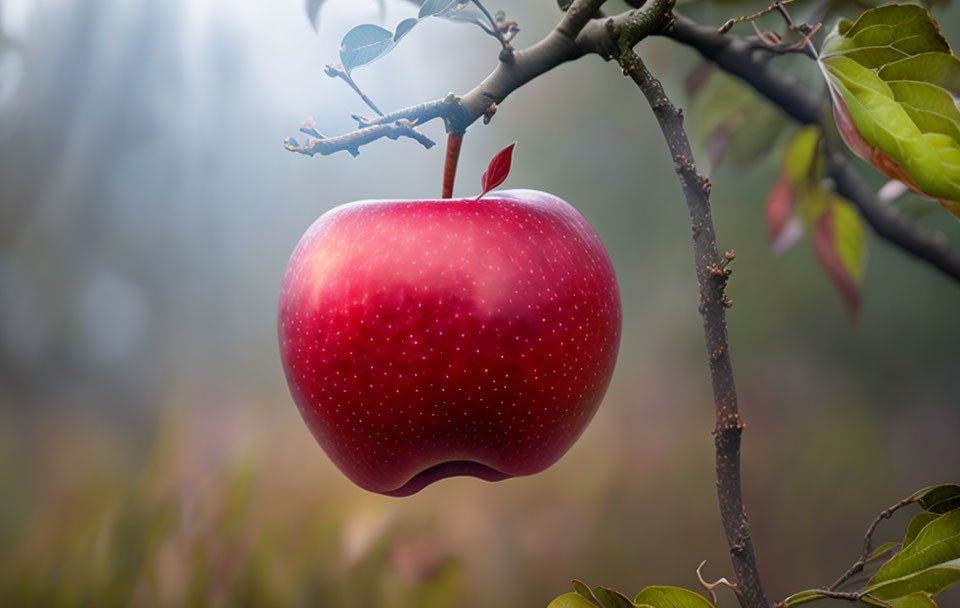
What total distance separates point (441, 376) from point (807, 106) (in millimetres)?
348

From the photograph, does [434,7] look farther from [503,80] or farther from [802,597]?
[802,597]

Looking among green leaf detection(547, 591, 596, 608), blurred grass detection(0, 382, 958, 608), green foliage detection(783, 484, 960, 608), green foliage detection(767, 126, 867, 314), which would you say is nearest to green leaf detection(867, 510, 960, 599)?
green foliage detection(783, 484, 960, 608)

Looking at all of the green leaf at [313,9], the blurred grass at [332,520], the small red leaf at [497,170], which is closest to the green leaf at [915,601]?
the small red leaf at [497,170]

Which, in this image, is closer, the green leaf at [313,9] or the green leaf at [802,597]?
the green leaf at [802,597]

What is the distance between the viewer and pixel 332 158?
2.66ft

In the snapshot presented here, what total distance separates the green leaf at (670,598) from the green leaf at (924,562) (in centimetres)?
6

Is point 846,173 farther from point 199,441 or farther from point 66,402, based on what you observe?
point 66,402

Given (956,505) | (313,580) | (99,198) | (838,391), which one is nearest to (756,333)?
(838,391)

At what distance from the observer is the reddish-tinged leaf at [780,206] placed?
0.65 m

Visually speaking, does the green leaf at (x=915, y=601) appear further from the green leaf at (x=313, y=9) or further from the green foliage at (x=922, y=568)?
the green leaf at (x=313, y=9)

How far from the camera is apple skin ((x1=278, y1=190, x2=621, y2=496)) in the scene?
0.85 ft

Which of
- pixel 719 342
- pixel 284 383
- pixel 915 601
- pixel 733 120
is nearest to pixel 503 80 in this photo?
pixel 719 342

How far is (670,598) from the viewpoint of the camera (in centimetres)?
25

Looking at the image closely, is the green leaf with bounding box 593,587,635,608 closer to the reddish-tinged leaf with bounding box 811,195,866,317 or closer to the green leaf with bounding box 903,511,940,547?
the green leaf with bounding box 903,511,940,547
